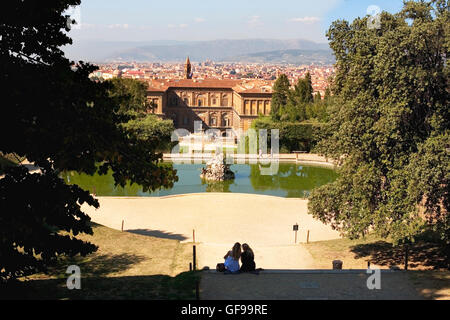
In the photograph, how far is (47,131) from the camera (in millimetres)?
7789

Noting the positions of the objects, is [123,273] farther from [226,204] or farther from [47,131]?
[226,204]

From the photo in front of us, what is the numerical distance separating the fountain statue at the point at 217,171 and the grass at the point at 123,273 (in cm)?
1661

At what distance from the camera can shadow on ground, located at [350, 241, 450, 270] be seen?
16.2 metres

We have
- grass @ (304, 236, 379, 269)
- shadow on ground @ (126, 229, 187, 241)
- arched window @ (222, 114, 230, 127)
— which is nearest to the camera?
grass @ (304, 236, 379, 269)

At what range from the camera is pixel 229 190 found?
3453 centimetres

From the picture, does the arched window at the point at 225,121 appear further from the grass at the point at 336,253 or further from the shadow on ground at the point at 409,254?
the shadow on ground at the point at 409,254

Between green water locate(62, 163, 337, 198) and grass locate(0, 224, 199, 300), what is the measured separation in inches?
453

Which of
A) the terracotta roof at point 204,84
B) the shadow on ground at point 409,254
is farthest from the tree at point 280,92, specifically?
the shadow on ground at point 409,254

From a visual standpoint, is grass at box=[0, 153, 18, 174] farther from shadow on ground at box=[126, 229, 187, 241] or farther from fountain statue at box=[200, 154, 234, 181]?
fountain statue at box=[200, 154, 234, 181]

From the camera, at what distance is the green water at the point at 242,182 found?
33.1 m

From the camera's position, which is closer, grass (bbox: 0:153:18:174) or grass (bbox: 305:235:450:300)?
grass (bbox: 0:153:18:174)

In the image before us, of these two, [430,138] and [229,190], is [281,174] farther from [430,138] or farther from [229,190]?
[430,138]

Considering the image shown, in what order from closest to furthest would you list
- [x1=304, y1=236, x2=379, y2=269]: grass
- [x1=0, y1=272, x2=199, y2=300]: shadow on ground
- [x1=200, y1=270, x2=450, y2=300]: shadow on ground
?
[x1=0, y1=272, x2=199, y2=300]: shadow on ground, [x1=200, y1=270, x2=450, y2=300]: shadow on ground, [x1=304, y1=236, x2=379, y2=269]: grass

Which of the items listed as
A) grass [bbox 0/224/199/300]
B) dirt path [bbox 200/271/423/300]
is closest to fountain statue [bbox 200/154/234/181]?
grass [bbox 0/224/199/300]
